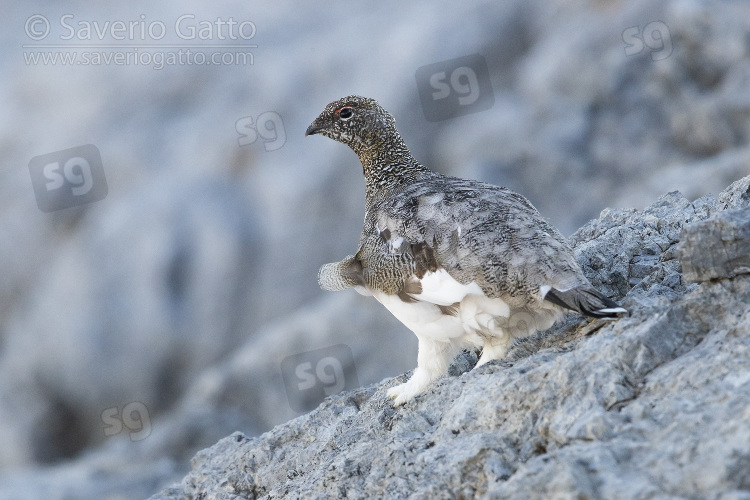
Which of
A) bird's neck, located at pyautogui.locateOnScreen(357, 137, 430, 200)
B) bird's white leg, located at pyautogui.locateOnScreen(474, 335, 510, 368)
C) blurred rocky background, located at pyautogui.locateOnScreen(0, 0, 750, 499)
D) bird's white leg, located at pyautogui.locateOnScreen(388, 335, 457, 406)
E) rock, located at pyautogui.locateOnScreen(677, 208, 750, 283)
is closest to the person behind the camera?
rock, located at pyautogui.locateOnScreen(677, 208, 750, 283)

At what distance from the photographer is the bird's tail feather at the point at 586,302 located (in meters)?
3.39

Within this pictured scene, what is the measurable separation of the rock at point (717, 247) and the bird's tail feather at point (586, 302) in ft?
1.03

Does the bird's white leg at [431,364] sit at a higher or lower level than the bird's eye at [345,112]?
lower

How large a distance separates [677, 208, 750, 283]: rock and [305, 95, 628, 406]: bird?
0.34m

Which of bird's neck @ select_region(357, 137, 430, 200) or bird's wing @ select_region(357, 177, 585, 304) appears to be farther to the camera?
bird's neck @ select_region(357, 137, 430, 200)

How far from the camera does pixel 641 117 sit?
40.9ft

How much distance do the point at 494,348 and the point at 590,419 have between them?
1.34m

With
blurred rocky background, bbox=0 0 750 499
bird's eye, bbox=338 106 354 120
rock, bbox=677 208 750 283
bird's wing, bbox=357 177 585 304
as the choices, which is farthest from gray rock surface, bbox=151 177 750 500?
blurred rocky background, bbox=0 0 750 499

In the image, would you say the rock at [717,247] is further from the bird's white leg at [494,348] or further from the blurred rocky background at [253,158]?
the blurred rocky background at [253,158]

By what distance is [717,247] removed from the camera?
320 centimetres

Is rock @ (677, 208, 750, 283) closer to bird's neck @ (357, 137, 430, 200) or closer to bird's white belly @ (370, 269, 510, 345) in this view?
bird's white belly @ (370, 269, 510, 345)

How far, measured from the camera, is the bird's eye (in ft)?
18.3

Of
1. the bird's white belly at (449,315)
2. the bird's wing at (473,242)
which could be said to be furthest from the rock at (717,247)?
the bird's white belly at (449,315)

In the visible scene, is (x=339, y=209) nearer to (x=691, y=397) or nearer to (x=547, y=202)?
(x=547, y=202)
